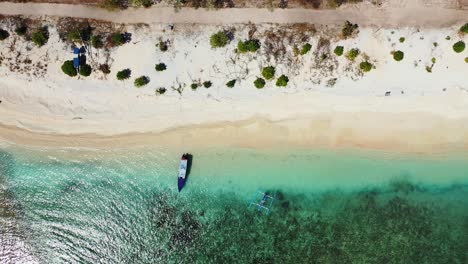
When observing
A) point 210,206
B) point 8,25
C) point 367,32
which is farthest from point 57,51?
point 367,32

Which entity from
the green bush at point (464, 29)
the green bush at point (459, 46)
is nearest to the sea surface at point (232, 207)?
the green bush at point (459, 46)

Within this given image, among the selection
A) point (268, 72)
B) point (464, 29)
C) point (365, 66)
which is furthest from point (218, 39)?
point (464, 29)

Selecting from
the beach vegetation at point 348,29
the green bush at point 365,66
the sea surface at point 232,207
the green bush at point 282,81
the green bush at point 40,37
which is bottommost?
the sea surface at point 232,207

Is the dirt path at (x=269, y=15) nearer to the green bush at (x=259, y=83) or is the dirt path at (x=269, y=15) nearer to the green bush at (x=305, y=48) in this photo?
the green bush at (x=305, y=48)

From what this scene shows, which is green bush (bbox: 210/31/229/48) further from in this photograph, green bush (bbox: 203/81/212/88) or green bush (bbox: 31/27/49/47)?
green bush (bbox: 31/27/49/47)

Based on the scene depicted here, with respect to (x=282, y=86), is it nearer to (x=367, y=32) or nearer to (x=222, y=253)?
(x=367, y=32)

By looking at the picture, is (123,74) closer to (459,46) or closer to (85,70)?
(85,70)
